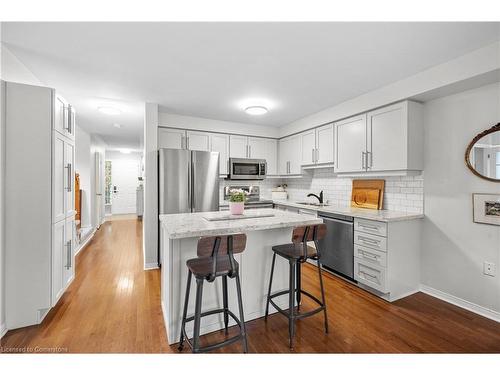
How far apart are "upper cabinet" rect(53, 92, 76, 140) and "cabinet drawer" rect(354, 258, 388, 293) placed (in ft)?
11.5

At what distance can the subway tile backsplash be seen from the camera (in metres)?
2.89

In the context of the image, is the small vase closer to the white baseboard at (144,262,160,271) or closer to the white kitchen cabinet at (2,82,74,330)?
the white kitchen cabinet at (2,82,74,330)

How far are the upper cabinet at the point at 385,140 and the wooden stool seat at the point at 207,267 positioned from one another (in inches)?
90.2

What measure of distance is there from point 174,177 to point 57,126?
4.87ft

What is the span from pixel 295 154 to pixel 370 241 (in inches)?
89.2

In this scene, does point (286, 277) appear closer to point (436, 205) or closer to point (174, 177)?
point (436, 205)

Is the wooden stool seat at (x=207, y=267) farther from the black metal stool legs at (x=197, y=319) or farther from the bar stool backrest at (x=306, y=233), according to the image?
the bar stool backrest at (x=306, y=233)

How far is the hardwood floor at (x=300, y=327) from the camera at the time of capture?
1815 mm

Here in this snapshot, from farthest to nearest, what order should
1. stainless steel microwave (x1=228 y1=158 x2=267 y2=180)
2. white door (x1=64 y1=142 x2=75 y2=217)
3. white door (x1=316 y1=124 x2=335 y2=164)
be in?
stainless steel microwave (x1=228 y1=158 x2=267 y2=180) → white door (x1=316 y1=124 x2=335 y2=164) → white door (x1=64 y1=142 x2=75 y2=217)

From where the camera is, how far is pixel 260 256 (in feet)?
7.23

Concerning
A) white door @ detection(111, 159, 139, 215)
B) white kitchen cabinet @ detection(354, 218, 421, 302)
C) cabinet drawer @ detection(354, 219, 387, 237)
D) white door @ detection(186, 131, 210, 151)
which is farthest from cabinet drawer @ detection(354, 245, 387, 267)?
white door @ detection(111, 159, 139, 215)

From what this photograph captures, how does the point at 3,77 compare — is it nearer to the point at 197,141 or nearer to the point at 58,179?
the point at 58,179

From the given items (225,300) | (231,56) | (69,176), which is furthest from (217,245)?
(69,176)

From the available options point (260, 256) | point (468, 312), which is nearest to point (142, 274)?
point (260, 256)
